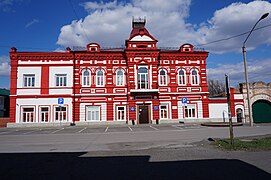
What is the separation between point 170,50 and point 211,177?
29.2 metres

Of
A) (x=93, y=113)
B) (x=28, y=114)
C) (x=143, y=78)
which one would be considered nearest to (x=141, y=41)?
(x=143, y=78)

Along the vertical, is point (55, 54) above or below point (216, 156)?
above

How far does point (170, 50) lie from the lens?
3322cm

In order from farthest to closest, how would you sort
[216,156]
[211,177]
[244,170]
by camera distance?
[216,156]
[244,170]
[211,177]

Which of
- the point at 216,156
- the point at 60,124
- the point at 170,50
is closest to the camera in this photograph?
the point at 216,156

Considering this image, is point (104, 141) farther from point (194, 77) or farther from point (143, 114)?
point (194, 77)

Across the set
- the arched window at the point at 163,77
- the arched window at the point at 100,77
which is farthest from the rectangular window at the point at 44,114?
the arched window at the point at 163,77

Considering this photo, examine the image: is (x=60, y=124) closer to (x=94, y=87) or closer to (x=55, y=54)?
(x=94, y=87)

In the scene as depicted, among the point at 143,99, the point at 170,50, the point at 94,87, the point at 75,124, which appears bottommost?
the point at 75,124

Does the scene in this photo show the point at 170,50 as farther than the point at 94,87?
Yes

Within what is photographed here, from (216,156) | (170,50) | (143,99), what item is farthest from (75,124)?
(216,156)

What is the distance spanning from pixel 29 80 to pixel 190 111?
23.4m

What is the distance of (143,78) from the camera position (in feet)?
99.6

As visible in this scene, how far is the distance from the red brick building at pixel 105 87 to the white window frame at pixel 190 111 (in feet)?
0.14
